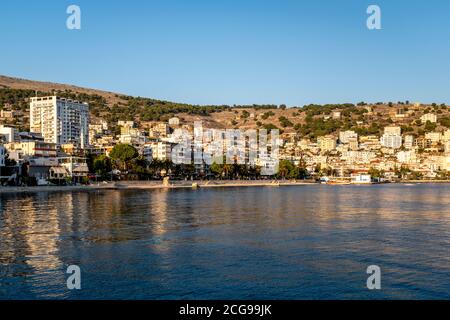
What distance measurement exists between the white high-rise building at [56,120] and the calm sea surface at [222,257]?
400 feet

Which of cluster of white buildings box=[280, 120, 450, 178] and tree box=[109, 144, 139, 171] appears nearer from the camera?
tree box=[109, 144, 139, 171]

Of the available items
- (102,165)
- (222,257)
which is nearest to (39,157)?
(102,165)

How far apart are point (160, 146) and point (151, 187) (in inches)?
1249

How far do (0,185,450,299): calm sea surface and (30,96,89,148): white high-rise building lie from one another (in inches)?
4805

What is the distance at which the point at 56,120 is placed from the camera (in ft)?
504

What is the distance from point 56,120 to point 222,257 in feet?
463

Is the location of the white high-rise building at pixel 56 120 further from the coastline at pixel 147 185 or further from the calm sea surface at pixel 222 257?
the calm sea surface at pixel 222 257

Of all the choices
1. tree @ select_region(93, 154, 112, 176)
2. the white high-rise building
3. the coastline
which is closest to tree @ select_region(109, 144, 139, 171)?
tree @ select_region(93, 154, 112, 176)

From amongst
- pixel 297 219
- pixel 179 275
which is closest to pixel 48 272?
pixel 179 275

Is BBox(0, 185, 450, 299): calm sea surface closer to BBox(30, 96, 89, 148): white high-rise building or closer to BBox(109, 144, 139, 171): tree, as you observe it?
BBox(109, 144, 139, 171): tree

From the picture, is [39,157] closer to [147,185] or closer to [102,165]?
[102,165]

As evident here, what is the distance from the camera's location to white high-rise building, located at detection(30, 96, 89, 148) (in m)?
154

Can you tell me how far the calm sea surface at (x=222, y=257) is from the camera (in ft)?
55.0

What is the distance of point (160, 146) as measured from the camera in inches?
5217
